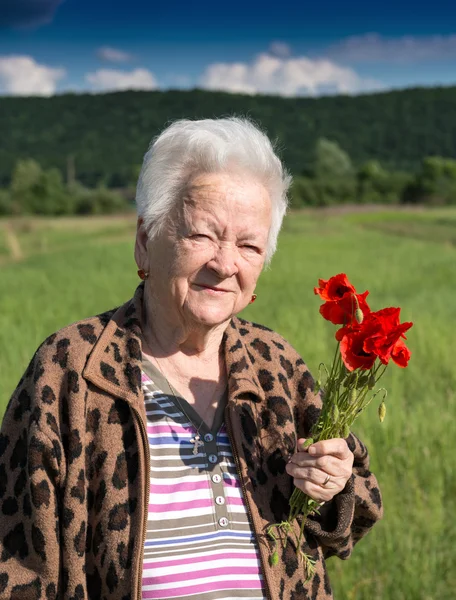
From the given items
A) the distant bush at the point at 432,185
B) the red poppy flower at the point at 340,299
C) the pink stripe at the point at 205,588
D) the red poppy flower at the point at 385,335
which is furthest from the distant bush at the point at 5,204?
the red poppy flower at the point at 385,335

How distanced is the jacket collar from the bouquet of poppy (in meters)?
0.24

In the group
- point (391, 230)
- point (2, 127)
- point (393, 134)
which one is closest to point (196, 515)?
point (391, 230)

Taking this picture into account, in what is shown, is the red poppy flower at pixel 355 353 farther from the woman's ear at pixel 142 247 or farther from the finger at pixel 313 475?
the woman's ear at pixel 142 247

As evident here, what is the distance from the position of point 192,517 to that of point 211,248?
610mm

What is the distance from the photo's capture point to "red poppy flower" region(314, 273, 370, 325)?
4.84ft

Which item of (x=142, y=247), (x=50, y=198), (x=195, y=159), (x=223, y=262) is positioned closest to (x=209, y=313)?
(x=223, y=262)

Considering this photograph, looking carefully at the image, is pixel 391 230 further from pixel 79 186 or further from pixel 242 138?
pixel 79 186

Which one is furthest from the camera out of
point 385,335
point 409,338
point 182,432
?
point 409,338

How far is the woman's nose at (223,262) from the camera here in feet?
5.61

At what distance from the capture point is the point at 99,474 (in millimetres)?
1584

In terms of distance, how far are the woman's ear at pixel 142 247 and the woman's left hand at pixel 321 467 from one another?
1.91 ft

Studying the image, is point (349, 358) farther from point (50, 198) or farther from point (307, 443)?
point (50, 198)

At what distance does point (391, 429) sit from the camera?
405cm

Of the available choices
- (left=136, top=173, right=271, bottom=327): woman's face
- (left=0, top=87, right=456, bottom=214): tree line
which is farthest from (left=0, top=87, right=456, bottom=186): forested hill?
(left=136, top=173, right=271, bottom=327): woman's face
